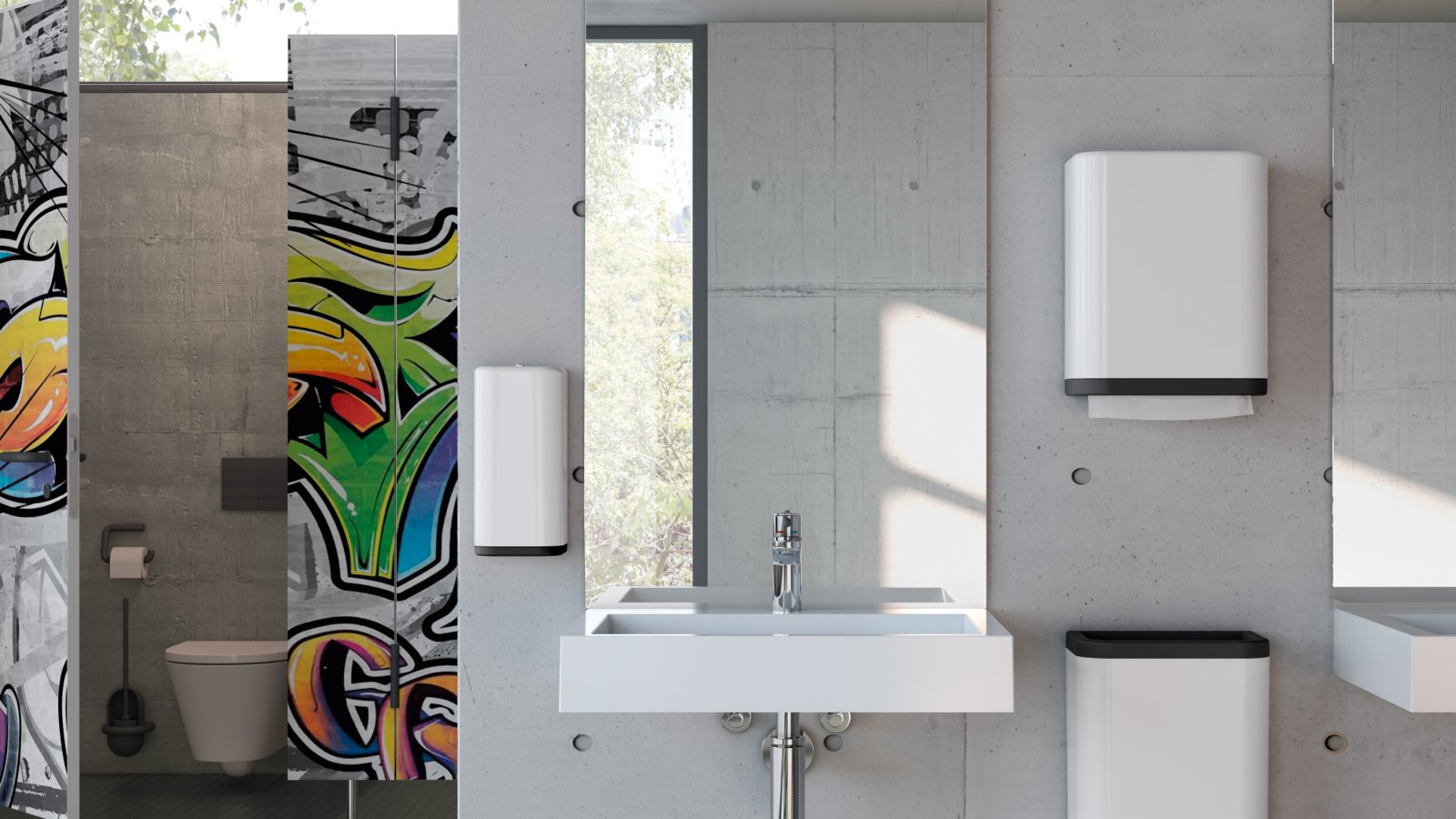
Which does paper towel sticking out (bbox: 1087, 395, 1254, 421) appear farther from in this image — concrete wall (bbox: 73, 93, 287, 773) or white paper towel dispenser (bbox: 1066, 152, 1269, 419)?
concrete wall (bbox: 73, 93, 287, 773)

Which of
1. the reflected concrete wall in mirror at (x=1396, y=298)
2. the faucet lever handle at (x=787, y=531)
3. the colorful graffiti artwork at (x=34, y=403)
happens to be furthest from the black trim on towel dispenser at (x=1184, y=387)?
the colorful graffiti artwork at (x=34, y=403)

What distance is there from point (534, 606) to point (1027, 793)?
0.89m

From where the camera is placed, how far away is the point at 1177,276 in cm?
162

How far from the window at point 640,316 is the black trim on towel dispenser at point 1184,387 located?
687mm

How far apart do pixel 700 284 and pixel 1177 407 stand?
0.80m

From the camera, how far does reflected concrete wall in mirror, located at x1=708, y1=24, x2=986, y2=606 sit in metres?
1.70

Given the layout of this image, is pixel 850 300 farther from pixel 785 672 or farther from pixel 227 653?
pixel 227 653

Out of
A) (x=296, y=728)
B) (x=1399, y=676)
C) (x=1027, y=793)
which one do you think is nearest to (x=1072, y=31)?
(x=1399, y=676)

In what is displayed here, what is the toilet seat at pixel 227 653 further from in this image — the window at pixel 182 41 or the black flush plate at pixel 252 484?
the window at pixel 182 41

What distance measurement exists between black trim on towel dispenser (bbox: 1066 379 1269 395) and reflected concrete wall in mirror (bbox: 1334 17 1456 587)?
0.21m

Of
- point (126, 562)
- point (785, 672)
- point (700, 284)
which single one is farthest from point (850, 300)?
point (126, 562)

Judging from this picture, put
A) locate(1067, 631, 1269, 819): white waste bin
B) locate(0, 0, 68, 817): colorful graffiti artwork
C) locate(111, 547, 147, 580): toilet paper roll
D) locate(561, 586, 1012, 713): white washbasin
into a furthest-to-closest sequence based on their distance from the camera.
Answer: locate(111, 547, 147, 580): toilet paper roll < locate(0, 0, 68, 817): colorful graffiti artwork < locate(1067, 631, 1269, 819): white waste bin < locate(561, 586, 1012, 713): white washbasin

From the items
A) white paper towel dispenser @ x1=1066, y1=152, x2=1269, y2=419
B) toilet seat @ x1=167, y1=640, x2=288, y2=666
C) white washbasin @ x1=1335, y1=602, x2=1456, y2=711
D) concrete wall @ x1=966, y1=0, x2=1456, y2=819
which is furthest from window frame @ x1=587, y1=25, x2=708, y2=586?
toilet seat @ x1=167, y1=640, x2=288, y2=666

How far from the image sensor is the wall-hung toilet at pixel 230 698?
3059mm
